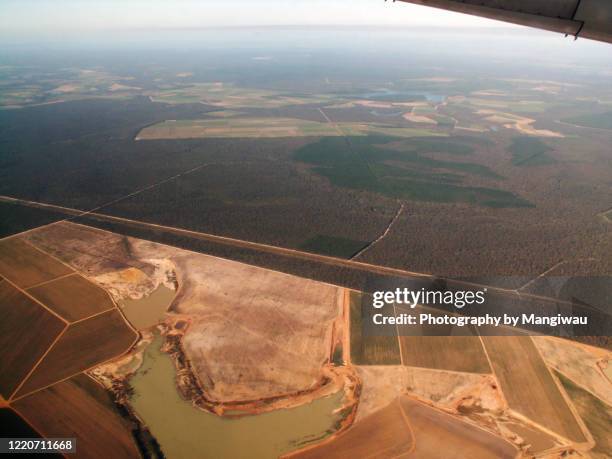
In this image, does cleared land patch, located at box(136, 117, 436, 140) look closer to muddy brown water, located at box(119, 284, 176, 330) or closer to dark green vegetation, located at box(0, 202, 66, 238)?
dark green vegetation, located at box(0, 202, 66, 238)

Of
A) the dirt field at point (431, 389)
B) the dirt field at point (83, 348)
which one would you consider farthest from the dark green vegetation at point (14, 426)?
the dirt field at point (431, 389)

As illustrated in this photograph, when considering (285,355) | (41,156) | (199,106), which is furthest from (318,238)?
(199,106)

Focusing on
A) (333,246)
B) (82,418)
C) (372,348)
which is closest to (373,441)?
(372,348)

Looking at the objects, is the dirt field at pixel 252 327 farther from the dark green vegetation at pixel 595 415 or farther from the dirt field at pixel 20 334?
the dark green vegetation at pixel 595 415

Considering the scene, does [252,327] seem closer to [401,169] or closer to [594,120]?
[401,169]

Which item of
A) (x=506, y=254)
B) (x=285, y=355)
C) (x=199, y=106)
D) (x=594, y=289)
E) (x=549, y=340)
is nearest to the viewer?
(x=285, y=355)

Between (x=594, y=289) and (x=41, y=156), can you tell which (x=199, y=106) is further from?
(x=594, y=289)
